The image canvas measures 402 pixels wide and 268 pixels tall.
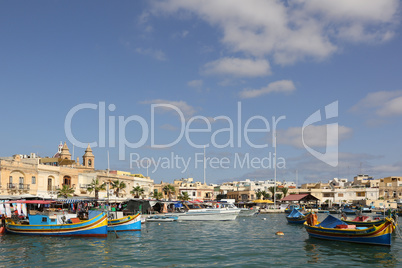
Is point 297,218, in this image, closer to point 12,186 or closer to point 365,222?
point 365,222

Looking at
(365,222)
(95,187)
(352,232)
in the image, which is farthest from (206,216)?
(352,232)

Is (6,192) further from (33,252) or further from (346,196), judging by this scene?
(346,196)

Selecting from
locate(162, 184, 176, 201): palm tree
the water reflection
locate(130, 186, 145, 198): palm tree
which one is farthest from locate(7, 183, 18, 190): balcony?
locate(162, 184, 176, 201): palm tree

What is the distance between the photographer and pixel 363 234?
1103 inches

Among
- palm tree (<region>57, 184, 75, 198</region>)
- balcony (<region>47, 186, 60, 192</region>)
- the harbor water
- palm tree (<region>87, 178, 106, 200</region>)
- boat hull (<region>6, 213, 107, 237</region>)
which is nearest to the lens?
the harbor water

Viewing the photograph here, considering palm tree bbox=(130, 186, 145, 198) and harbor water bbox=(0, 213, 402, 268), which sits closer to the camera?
harbor water bbox=(0, 213, 402, 268)

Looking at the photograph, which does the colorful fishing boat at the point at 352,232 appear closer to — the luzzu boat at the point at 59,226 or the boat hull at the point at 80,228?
the boat hull at the point at 80,228

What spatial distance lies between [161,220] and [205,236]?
57.9 feet

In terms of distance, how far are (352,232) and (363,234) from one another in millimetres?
818

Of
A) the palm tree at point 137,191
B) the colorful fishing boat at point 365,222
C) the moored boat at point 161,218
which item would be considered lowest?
the moored boat at point 161,218

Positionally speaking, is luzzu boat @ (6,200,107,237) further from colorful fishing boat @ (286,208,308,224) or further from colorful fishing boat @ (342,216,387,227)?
colorful fishing boat @ (286,208,308,224)

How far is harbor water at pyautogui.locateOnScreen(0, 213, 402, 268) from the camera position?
22875 mm

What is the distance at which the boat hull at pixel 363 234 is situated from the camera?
27.2m

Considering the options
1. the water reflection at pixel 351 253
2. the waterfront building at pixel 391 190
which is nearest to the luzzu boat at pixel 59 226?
the water reflection at pixel 351 253
